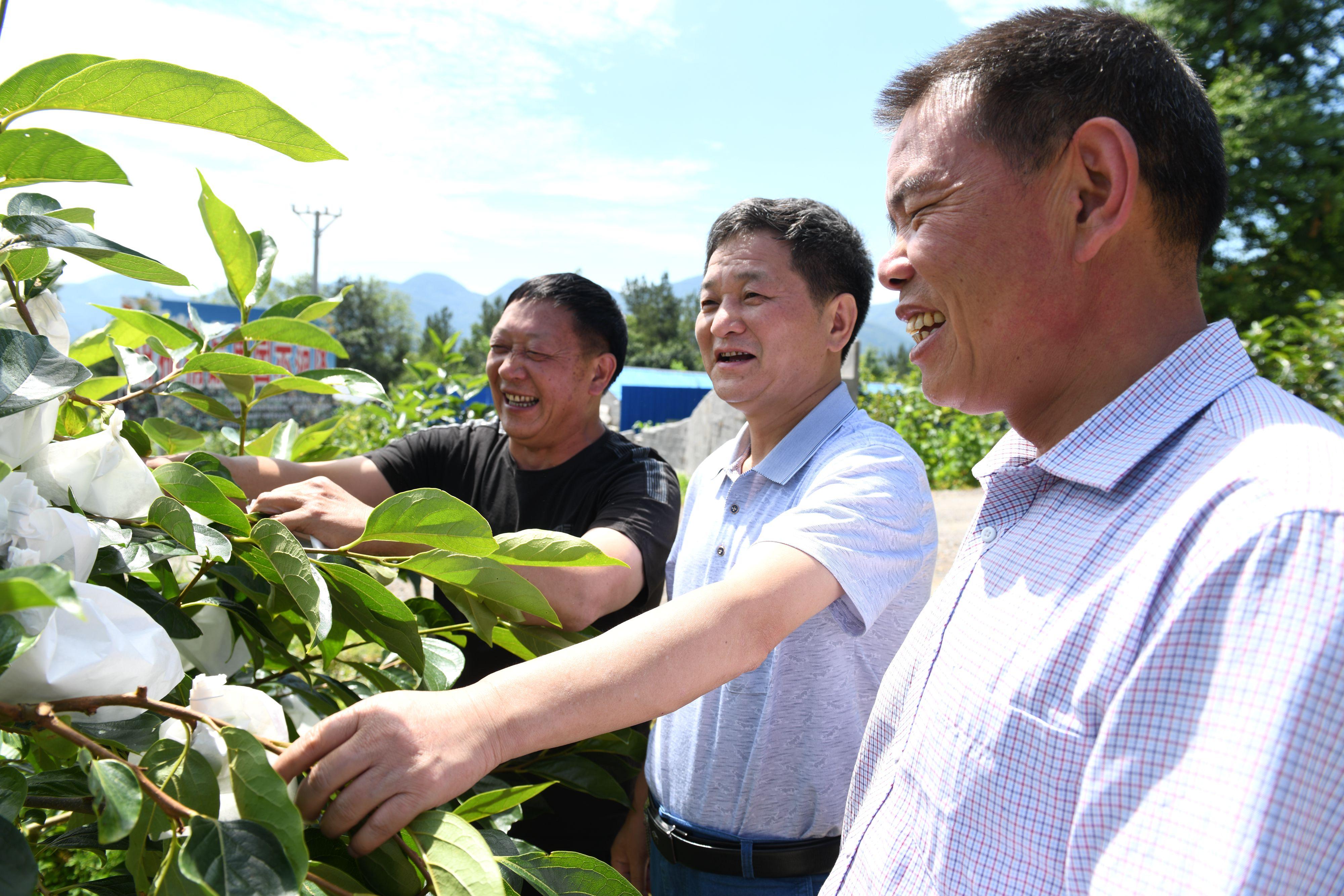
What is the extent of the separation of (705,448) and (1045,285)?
28.5 feet

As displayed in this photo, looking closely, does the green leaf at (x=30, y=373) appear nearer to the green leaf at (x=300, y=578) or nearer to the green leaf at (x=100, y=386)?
the green leaf at (x=300, y=578)

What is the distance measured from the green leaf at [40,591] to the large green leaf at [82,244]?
35 centimetres

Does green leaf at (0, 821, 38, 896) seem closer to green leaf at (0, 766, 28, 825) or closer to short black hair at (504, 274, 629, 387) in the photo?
green leaf at (0, 766, 28, 825)

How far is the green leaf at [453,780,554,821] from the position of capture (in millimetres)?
914

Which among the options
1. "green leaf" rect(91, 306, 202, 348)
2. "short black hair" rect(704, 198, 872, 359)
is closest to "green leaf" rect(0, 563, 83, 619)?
"green leaf" rect(91, 306, 202, 348)

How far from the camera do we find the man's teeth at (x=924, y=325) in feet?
3.81

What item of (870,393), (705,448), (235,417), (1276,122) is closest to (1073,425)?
(235,417)

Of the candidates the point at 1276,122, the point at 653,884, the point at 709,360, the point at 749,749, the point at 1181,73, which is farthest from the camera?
the point at 1276,122

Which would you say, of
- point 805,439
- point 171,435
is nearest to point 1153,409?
point 805,439

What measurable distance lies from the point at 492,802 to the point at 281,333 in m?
0.76

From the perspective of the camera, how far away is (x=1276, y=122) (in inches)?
678

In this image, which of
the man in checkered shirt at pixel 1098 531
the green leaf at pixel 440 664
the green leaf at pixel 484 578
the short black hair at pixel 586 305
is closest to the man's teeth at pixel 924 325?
the man in checkered shirt at pixel 1098 531

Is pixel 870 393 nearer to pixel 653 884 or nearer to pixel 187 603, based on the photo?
pixel 653 884

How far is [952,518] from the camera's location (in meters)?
8.34
